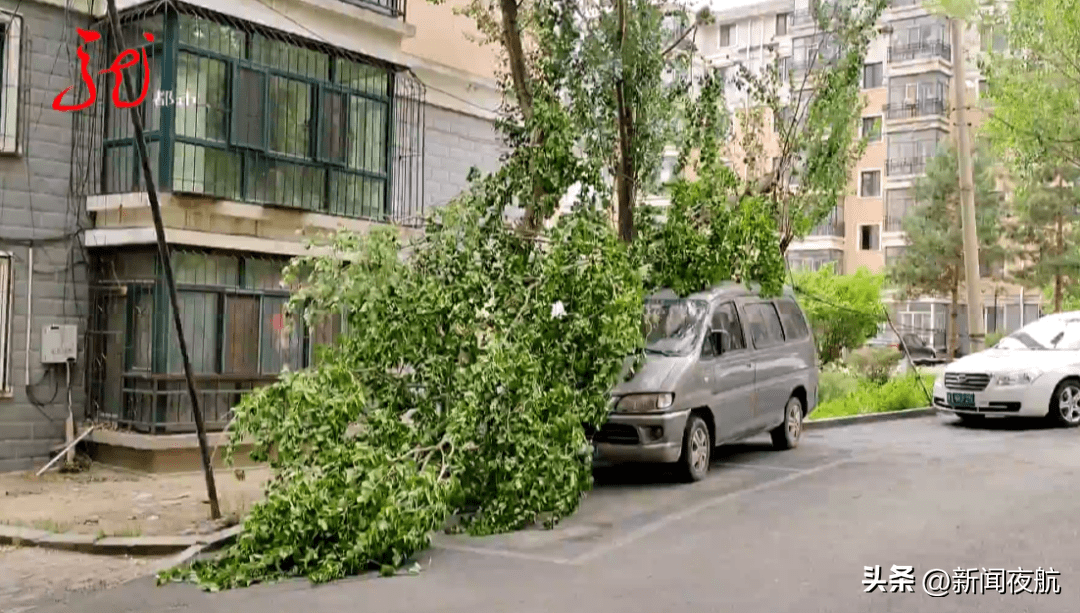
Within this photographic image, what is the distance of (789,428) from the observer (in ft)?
44.3

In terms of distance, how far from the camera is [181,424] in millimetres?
13031

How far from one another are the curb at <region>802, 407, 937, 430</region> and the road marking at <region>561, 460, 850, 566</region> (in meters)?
4.16

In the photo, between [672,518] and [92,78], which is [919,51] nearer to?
[92,78]

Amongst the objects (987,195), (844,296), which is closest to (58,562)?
(844,296)

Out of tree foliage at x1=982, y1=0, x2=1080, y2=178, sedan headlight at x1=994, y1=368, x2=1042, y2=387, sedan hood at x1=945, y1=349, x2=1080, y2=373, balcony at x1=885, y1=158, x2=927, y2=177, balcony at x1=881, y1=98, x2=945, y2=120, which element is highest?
balcony at x1=881, y1=98, x2=945, y2=120

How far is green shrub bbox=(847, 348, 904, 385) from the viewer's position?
Answer: 73.7 ft

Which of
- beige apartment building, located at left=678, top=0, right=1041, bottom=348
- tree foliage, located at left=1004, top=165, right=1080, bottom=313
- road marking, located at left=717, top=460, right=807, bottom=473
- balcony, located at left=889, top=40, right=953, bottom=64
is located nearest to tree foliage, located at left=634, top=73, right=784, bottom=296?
road marking, located at left=717, top=460, right=807, bottom=473

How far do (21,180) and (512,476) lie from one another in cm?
734

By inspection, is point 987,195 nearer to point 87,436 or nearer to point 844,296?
point 844,296

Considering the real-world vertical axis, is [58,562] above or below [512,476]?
below

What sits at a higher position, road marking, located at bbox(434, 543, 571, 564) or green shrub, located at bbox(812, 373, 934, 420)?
green shrub, located at bbox(812, 373, 934, 420)

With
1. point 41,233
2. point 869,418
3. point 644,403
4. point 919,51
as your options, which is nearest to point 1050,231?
point 919,51

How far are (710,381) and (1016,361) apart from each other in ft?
22.3

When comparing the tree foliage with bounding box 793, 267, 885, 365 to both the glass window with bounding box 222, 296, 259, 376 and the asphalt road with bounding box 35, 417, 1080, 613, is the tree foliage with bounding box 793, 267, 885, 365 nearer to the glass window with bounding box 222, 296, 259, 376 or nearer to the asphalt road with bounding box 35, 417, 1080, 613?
the asphalt road with bounding box 35, 417, 1080, 613
